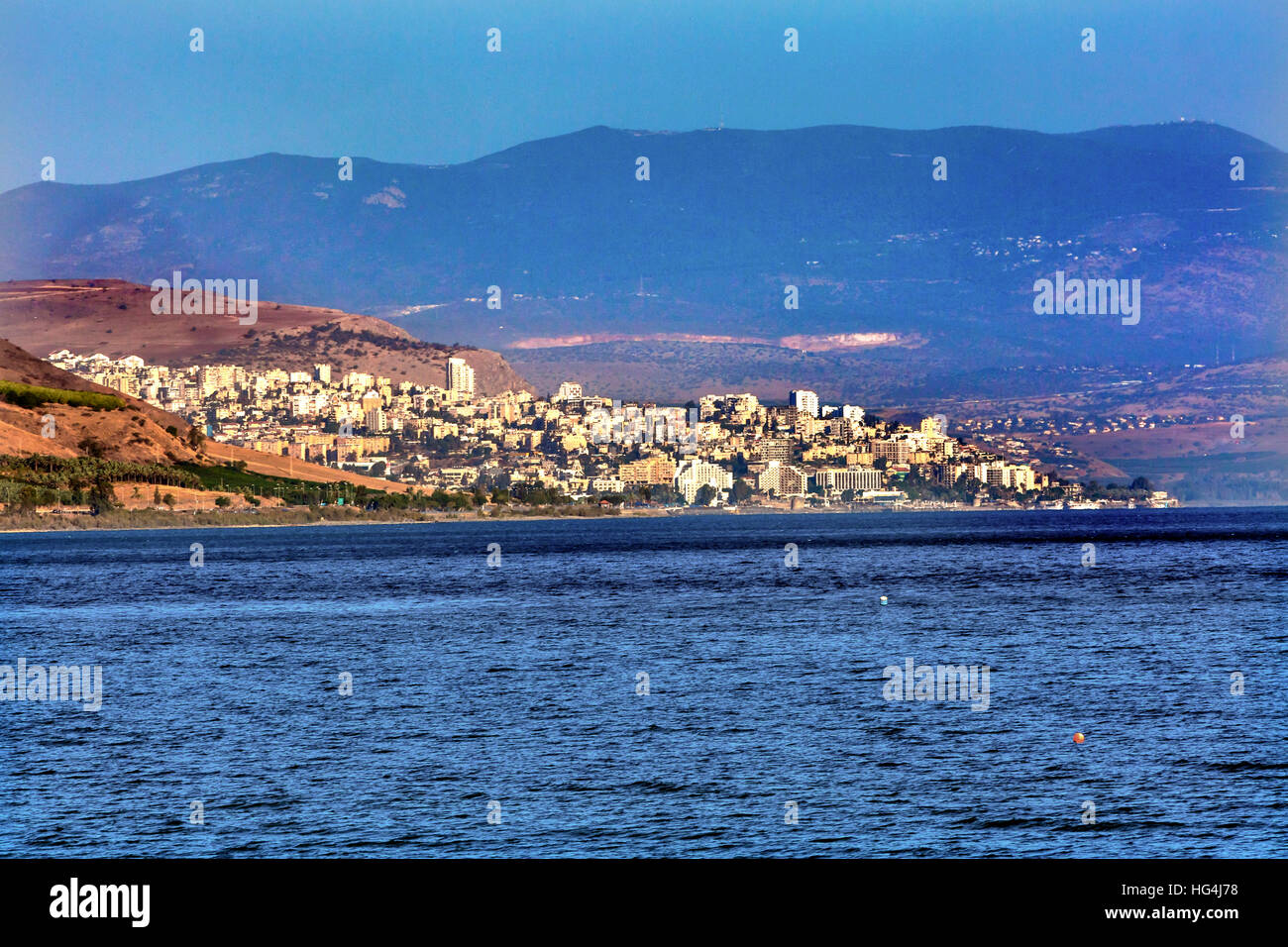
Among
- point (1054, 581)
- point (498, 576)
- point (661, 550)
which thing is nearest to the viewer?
point (1054, 581)

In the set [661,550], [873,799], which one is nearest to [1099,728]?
[873,799]

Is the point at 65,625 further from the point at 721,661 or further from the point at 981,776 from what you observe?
the point at 981,776
